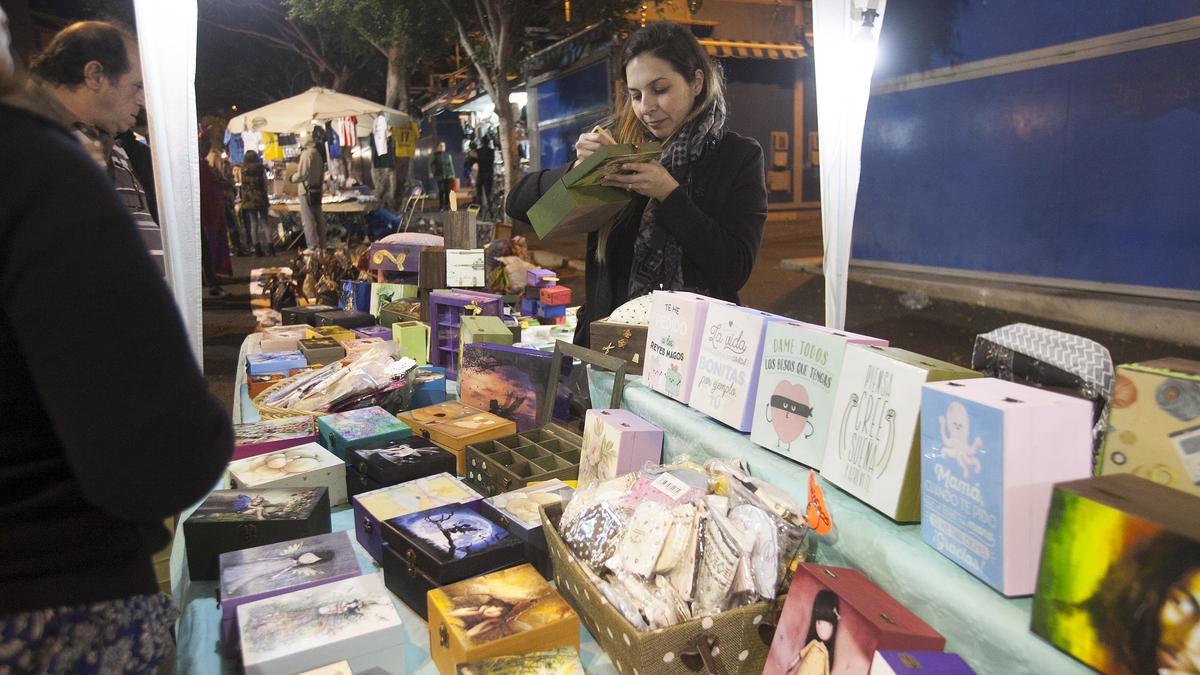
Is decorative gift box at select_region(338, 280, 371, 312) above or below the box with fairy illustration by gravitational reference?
above

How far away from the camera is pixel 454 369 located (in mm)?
3367

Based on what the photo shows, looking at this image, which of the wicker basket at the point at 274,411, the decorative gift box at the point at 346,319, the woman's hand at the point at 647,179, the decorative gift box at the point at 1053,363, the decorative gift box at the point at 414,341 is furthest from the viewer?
the decorative gift box at the point at 346,319

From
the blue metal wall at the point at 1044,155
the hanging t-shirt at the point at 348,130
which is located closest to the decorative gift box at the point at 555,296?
the blue metal wall at the point at 1044,155

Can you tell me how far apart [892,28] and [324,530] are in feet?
29.6

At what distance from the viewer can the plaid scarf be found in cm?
237

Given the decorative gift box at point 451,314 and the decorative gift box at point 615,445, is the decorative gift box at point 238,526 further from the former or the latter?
the decorative gift box at point 451,314

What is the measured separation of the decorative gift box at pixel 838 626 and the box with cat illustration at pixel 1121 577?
0.18 m

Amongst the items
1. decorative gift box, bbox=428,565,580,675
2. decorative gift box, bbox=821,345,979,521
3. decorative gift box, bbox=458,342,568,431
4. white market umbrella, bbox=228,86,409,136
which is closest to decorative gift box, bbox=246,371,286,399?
decorative gift box, bbox=458,342,568,431

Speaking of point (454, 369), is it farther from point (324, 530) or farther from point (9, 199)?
point (9, 199)

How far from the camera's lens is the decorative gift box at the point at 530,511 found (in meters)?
1.70

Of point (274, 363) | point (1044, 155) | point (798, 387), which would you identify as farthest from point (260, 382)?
point (1044, 155)

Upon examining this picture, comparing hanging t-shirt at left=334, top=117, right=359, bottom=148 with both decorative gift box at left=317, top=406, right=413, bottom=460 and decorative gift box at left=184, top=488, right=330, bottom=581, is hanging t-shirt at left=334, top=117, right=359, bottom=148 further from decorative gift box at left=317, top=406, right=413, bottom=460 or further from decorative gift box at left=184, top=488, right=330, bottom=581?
decorative gift box at left=184, top=488, right=330, bottom=581

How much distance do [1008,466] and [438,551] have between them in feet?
3.56

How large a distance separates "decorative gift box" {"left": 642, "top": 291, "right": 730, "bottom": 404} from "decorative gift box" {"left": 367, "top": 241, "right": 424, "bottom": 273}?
2.45 metres
